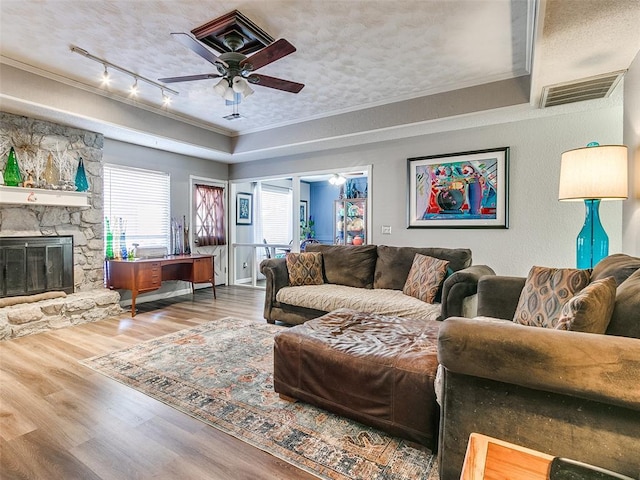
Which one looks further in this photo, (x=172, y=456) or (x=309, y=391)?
(x=309, y=391)

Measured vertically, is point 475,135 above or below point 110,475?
above

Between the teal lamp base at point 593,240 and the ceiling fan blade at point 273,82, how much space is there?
248cm

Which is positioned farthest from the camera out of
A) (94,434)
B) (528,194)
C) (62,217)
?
(62,217)

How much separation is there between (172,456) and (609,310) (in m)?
2.06

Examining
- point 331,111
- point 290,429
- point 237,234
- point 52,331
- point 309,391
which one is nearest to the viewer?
point 290,429

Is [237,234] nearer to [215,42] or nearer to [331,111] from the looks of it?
[331,111]

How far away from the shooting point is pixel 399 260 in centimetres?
382

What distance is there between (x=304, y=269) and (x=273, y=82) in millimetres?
2138

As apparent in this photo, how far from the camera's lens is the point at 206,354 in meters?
2.98

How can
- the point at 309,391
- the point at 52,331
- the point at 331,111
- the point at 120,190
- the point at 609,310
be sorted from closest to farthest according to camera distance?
the point at 609,310 < the point at 309,391 < the point at 52,331 < the point at 331,111 < the point at 120,190

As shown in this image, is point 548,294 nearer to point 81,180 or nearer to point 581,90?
point 581,90

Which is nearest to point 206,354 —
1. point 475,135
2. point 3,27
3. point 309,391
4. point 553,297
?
point 309,391

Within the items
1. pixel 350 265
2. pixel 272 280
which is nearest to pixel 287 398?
pixel 272 280

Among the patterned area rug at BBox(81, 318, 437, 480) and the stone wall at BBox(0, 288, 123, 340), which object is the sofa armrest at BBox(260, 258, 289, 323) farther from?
the stone wall at BBox(0, 288, 123, 340)
